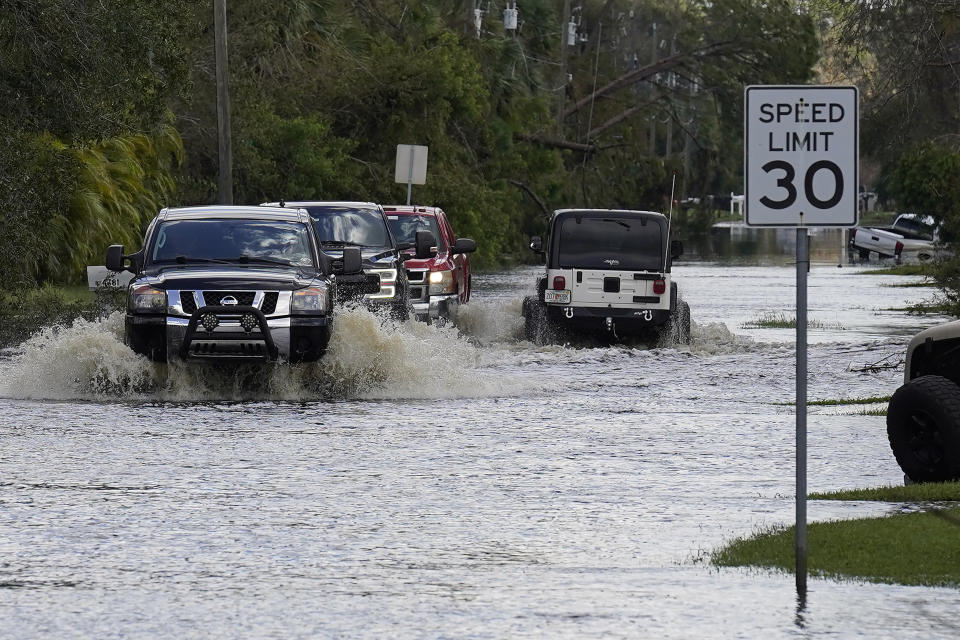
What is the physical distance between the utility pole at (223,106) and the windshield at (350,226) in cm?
1090

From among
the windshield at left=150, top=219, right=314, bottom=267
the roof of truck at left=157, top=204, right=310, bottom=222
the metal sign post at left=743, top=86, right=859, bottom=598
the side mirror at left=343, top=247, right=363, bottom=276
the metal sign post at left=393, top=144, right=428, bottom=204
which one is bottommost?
the side mirror at left=343, top=247, right=363, bottom=276

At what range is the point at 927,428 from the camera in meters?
12.8

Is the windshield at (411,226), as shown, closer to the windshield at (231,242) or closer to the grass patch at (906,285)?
the windshield at (231,242)


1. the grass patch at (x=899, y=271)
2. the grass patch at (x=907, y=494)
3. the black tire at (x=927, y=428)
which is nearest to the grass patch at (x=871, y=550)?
the grass patch at (x=907, y=494)

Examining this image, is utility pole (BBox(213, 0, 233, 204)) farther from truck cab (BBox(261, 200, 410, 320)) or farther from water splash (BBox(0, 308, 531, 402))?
water splash (BBox(0, 308, 531, 402))

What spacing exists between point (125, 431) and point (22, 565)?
20.6 ft

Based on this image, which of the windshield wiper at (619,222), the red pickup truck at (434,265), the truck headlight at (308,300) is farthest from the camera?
the red pickup truck at (434,265)

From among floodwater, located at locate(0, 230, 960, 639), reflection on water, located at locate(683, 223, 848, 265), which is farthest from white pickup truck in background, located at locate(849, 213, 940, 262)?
floodwater, located at locate(0, 230, 960, 639)

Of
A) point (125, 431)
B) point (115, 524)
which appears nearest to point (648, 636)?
point (115, 524)

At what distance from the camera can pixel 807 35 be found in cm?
6844

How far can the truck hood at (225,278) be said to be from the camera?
18438mm

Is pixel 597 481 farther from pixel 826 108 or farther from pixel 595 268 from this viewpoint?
pixel 595 268

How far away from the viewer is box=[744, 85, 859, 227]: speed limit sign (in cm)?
953

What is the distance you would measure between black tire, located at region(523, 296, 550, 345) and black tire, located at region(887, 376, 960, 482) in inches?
552
